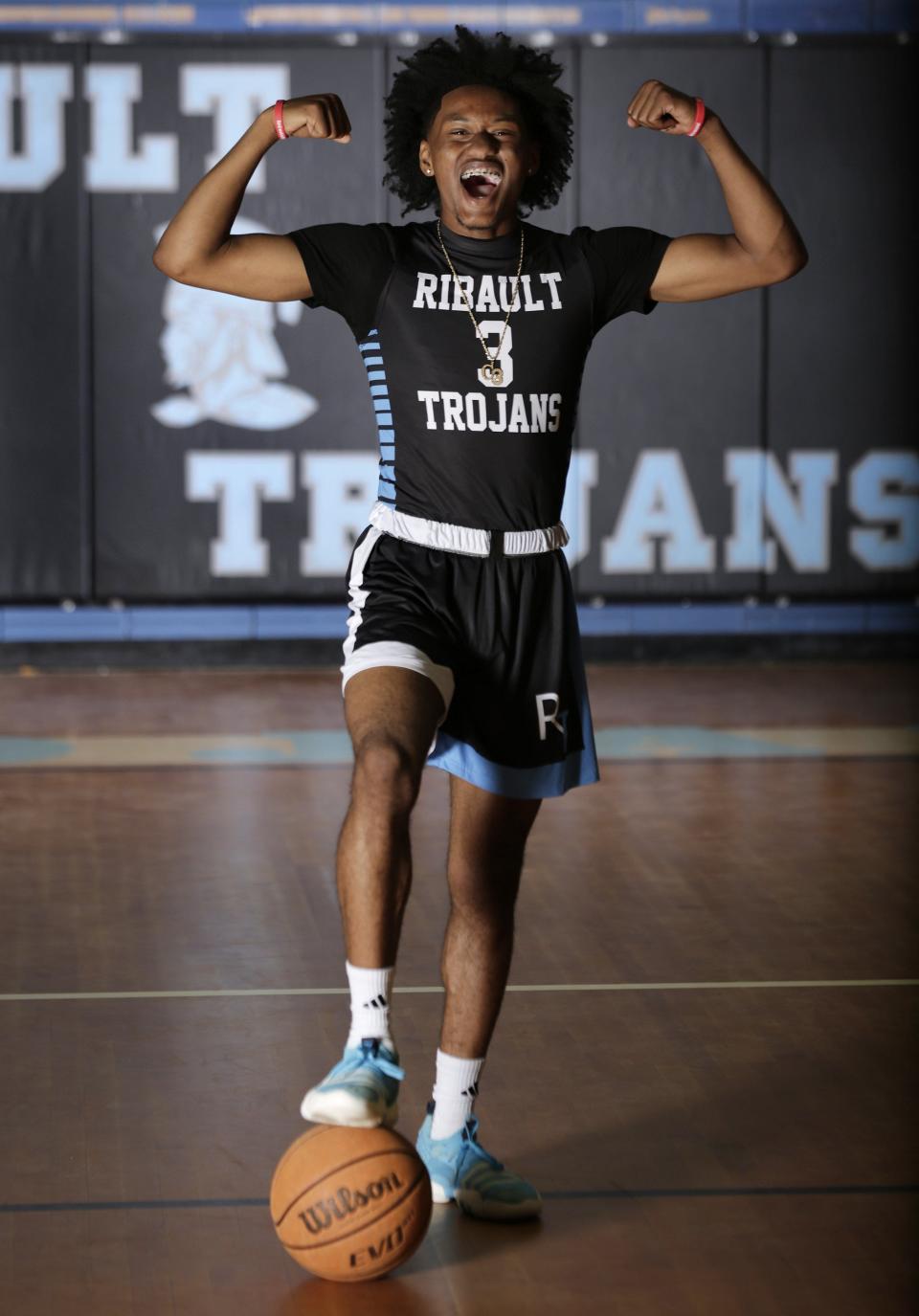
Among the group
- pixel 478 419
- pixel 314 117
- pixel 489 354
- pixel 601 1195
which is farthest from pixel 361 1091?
pixel 314 117

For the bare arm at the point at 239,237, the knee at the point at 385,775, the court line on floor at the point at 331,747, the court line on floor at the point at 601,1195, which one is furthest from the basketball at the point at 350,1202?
the court line on floor at the point at 331,747

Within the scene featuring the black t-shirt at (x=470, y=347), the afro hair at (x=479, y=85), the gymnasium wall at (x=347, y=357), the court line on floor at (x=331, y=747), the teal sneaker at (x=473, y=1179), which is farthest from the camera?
the gymnasium wall at (x=347, y=357)

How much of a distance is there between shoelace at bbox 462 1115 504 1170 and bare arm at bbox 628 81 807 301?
4.96 ft

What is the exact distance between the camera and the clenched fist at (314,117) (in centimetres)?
342

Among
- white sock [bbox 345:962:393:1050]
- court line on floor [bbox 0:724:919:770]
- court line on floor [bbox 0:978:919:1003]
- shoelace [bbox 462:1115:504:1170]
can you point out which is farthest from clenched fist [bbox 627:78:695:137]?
court line on floor [bbox 0:724:919:770]

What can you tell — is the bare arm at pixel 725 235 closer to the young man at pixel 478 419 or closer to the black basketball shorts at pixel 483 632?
the young man at pixel 478 419

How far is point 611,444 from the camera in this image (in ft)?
34.7

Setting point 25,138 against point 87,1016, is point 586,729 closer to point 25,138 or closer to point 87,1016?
point 87,1016

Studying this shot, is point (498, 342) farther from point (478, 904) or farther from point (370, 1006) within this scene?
point (370, 1006)

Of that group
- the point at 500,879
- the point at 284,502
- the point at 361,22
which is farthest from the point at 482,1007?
the point at 361,22

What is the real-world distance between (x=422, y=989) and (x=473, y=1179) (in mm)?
1448

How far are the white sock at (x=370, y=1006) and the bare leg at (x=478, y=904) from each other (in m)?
0.42

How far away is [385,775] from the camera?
306 cm

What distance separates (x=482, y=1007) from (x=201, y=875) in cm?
266
